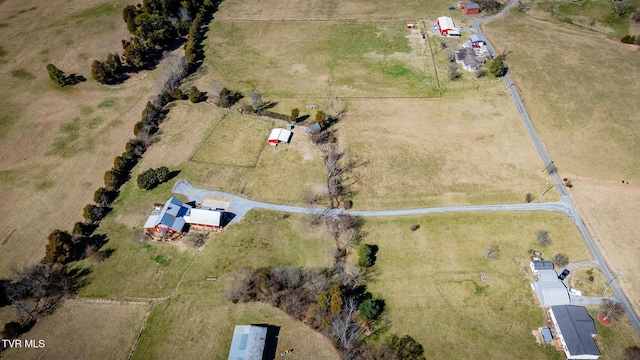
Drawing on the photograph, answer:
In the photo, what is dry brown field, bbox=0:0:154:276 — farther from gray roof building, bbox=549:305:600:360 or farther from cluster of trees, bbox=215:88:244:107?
gray roof building, bbox=549:305:600:360

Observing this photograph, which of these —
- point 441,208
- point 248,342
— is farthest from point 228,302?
point 441,208

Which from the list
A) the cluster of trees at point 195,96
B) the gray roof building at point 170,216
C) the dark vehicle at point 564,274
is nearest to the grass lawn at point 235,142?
the cluster of trees at point 195,96

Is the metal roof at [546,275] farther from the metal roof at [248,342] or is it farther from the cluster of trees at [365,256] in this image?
the metal roof at [248,342]

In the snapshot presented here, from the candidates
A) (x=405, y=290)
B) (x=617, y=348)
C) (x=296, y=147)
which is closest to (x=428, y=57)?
(x=296, y=147)

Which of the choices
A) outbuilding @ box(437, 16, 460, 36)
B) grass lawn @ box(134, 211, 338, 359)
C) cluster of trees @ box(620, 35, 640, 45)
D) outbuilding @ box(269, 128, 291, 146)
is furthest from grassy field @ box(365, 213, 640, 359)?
cluster of trees @ box(620, 35, 640, 45)

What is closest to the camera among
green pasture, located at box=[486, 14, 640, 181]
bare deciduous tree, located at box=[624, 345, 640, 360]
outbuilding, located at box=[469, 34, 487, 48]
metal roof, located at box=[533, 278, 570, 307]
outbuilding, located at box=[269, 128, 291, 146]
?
bare deciduous tree, located at box=[624, 345, 640, 360]

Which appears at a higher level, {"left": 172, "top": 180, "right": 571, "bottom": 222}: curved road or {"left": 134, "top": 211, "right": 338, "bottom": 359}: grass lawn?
{"left": 172, "top": 180, "right": 571, "bottom": 222}: curved road

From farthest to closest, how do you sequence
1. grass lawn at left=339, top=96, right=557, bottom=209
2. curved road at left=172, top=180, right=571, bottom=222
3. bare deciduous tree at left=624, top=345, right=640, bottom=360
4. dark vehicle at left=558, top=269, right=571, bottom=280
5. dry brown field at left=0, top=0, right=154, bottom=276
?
1. grass lawn at left=339, top=96, right=557, bottom=209
2. dry brown field at left=0, top=0, right=154, bottom=276
3. curved road at left=172, top=180, right=571, bottom=222
4. dark vehicle at left=558, top=269, right=571, bottom=280
5. bare deciduous tree at left=624, top=345, right=640, bottom=360
